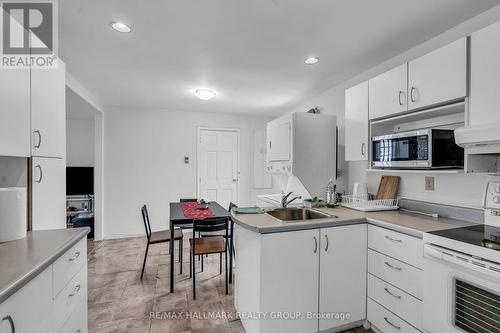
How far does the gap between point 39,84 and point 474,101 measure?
2843 mm

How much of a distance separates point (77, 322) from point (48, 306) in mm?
476

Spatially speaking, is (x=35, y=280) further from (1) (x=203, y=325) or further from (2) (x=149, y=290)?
(2) (x=149, y=290)

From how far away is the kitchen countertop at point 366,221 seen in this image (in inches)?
66.2

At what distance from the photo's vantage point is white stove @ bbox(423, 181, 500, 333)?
1.21 metres

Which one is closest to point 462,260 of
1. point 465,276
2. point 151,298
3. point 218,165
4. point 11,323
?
point 465,276

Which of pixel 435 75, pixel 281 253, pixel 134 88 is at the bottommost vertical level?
pixel 281 253

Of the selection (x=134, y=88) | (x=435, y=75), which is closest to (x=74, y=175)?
(x=134, y=88)

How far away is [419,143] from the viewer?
187 centimetres

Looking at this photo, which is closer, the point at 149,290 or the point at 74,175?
the point at 149,290

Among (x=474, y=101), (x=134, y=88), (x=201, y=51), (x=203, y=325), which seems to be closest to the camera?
(x=474, y=101)

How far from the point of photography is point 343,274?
6.30 feet

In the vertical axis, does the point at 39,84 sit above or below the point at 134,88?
below

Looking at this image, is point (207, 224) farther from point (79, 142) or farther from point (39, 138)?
point (79, 142)

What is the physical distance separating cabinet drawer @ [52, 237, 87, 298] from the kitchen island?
1.09 m
